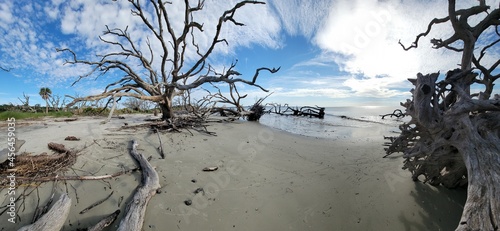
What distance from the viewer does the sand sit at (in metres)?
2.43

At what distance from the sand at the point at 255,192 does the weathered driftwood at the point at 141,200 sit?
4.9 inches

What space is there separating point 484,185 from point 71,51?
1097 cm

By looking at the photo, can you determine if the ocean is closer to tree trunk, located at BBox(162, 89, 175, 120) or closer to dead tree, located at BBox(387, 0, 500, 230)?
dead tree, located at BBox(387, 0, 500, 230)

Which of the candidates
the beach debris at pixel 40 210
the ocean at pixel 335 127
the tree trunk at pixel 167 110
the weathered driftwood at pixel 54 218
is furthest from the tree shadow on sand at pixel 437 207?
the tree trunk at pixel 167 110

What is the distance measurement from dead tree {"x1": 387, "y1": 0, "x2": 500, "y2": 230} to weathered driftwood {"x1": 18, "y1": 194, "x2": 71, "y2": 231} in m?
3.49

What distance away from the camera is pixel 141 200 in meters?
2.43

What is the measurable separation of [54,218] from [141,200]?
2.55 feet

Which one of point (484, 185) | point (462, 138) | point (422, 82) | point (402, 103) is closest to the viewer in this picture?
point (484, 185)

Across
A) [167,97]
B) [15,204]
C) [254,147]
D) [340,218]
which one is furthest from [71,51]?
[340,218]

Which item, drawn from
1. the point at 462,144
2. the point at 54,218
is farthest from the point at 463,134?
the point at 54,218

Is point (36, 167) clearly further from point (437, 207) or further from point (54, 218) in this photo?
point (437, 207)

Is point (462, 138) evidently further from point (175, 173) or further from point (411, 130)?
point (175, 173)

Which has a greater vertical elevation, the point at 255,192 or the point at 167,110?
the point at 167,110

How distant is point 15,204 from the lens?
232 centimetres
